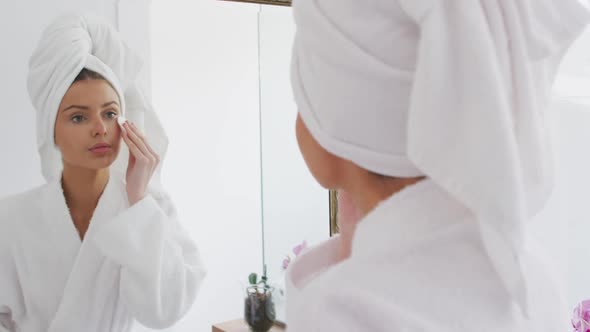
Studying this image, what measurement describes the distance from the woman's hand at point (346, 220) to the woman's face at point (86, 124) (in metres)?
0.75

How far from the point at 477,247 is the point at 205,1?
1680 mm

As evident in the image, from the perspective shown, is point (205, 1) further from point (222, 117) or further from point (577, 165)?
point (577, 165)

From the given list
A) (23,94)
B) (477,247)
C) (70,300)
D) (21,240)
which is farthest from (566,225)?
(23,94)

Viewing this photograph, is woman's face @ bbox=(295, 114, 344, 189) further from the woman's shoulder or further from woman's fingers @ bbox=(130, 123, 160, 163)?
the woman's shoulder

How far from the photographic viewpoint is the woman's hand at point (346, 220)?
0.64 metres

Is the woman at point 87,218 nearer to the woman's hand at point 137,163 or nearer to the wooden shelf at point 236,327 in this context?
the woman's hand at point 137,163

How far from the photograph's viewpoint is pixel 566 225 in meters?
1.44

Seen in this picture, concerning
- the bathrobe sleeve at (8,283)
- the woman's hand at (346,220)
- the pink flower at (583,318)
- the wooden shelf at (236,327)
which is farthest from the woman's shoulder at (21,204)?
the pink flower at (583,318)

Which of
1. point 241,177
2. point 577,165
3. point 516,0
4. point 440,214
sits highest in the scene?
point 516,0

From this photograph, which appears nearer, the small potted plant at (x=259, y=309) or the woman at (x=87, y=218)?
the woman at (x=87, y=218)

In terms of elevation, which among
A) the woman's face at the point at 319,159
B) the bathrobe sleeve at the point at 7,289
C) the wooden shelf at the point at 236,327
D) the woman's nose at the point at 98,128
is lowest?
the wooden shelf at the point at 236,327

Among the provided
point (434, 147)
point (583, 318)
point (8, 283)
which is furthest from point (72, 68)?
point (583, 318)

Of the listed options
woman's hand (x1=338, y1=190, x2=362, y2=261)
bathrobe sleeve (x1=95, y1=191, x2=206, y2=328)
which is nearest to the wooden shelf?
bathrobe sleeve (x1=95, y1=191, x2=206, y2=328)

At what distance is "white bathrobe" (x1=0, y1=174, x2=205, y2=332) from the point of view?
1249mm
